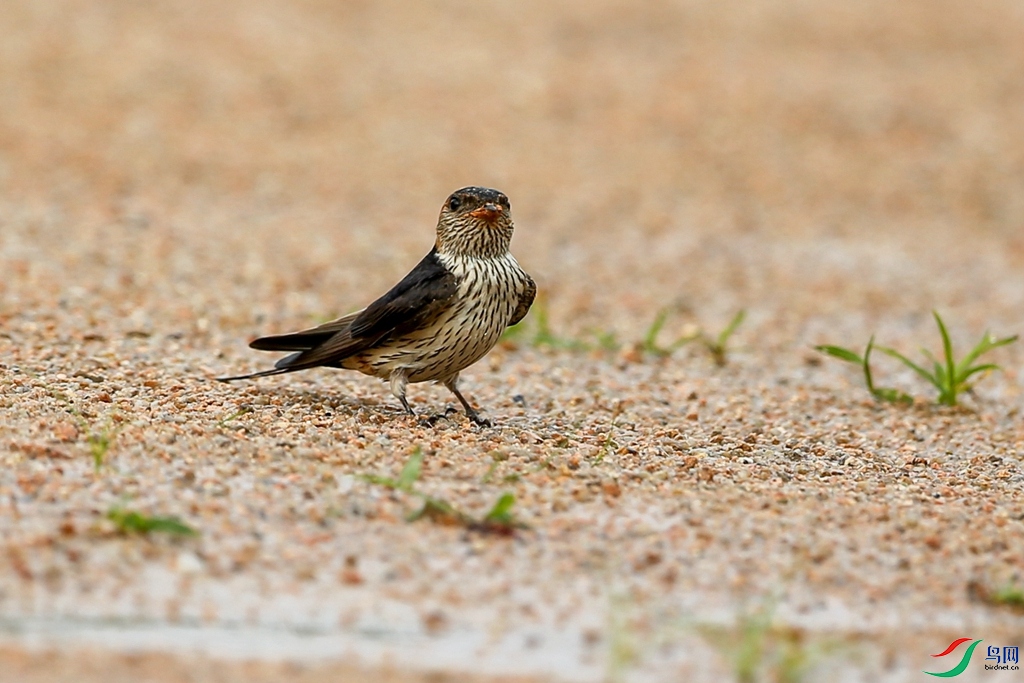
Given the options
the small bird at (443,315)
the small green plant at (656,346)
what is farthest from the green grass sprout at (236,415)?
the small green plant at (656,346)

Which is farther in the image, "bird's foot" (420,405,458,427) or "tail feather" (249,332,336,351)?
"tail feather" (249,332,336,351)

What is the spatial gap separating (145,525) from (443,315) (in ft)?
6.13

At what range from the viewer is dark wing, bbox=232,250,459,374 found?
552 cm

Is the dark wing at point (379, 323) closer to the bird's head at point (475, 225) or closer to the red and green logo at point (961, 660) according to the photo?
the bird's head at point (475, 225)

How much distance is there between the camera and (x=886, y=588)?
162 inches

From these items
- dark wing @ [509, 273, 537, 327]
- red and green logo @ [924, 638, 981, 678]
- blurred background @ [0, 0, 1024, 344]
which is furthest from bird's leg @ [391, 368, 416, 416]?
red and green logo @ [924, 638, 981, 678]

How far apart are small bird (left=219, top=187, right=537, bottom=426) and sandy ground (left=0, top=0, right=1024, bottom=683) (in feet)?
0.79

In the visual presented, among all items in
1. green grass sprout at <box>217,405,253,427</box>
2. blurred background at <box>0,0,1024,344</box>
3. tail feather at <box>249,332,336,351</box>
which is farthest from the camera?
blurred background at <box>0,0,1024,344</box>

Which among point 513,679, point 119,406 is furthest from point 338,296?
point 513,679

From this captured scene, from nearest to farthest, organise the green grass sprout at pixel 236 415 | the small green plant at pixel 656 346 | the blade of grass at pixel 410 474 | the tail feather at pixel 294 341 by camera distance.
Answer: the blade of grass at pixel 410 474, the green grass sprout at pixel 236 415, the tail feather at pixel 294 341, the small green plant at pixel 656 346

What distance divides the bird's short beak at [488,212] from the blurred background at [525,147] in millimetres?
2344

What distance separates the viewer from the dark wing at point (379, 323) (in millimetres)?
5523

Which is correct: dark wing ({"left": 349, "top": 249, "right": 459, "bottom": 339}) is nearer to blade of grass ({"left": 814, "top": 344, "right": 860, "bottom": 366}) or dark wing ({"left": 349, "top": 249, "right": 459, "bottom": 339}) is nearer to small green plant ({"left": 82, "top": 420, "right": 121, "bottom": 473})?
small green plant ({"left": 82, "top": 420, "right": 121, "bottom": 473})

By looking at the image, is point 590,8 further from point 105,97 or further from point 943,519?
point 943,519
